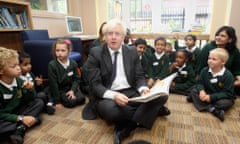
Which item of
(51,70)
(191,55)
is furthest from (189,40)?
(51,70)

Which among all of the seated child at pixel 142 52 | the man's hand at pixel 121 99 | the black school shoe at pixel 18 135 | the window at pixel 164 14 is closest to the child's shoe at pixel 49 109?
the black school shoe at pixel 18 135

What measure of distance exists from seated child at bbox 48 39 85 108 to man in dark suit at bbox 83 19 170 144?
485 millimetres

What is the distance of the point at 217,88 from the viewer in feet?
5.77

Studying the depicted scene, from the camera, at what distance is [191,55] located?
242 centimetres

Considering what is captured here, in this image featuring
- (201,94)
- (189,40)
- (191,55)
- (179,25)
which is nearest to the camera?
(201,94)

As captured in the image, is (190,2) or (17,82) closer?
(17,82)

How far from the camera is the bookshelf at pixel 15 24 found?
7.50ft

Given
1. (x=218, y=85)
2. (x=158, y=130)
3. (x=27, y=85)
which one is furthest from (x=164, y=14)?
(x=27, y=85)

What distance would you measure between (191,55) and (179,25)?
1.76m

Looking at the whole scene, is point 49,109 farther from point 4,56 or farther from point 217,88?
point 217,88

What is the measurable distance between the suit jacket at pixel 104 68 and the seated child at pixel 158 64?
0.84 m

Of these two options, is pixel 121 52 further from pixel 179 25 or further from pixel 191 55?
pixel 179 25

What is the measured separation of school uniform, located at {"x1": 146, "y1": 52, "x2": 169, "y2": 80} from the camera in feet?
7.61

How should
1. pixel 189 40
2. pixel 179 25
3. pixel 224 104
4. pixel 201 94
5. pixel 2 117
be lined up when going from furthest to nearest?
pixel 179 25, pixel 189 40, pixel 201 94, pixel 224 104, pixel 2 117
